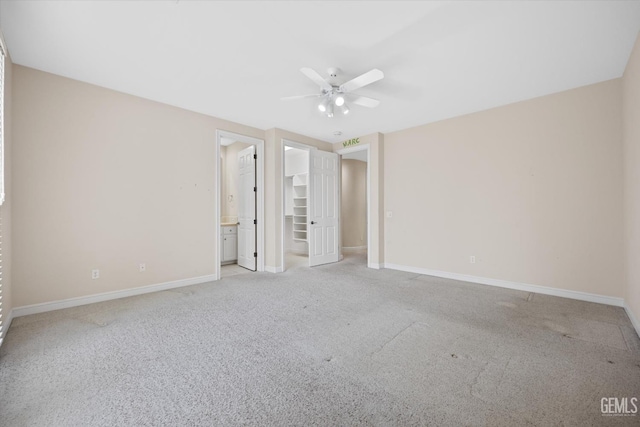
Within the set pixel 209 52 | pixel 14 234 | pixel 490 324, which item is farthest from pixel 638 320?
pixel 14 234

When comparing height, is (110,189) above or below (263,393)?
above

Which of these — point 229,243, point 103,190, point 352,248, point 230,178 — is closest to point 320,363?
point 103,190

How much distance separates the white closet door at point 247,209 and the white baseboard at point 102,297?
109 centimetres

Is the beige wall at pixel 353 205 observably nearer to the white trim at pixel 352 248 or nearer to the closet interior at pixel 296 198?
the white trim at pixel 352 248

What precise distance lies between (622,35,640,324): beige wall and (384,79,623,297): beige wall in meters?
0.20

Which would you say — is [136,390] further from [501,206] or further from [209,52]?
[501,206]

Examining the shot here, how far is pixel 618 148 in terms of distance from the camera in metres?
3.12

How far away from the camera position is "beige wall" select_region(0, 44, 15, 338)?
8.19 ft

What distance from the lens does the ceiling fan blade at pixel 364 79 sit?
8.31 ft

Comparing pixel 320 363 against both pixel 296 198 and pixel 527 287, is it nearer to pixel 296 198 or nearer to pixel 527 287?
pixel 527 287

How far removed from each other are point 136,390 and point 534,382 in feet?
8.55

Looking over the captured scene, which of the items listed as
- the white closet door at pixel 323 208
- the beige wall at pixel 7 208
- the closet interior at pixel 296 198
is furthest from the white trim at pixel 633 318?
the beige wall at pixel 7 208

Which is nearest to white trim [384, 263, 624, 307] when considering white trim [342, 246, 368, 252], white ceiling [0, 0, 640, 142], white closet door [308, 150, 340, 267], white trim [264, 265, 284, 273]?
white closet door [308, 150, 340, 267]

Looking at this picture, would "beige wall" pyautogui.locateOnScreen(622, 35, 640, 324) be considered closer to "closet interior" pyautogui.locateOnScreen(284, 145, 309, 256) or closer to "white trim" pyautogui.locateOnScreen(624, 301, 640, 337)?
"white trim" pyautogui.locateOnScreen(624, 301, 640, 337)
